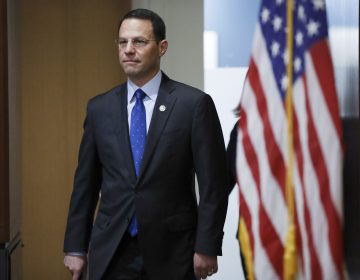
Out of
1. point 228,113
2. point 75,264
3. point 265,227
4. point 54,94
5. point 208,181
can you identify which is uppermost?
point 54,94

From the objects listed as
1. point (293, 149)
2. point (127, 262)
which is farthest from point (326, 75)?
point (127, 262)

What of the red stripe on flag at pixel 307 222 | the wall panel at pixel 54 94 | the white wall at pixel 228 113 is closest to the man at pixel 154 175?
the red stripe on flag at pixel 307 222

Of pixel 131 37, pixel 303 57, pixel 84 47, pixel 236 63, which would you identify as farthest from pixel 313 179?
pixel 84 47

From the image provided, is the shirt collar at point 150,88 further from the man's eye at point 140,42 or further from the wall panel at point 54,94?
the wall panel at point 54,94

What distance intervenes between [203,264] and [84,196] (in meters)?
0.59

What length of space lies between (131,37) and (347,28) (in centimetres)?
83

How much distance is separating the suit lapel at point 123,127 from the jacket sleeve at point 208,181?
256 millimetres

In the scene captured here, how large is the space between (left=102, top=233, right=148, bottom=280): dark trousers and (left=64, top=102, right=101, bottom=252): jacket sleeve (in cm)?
21

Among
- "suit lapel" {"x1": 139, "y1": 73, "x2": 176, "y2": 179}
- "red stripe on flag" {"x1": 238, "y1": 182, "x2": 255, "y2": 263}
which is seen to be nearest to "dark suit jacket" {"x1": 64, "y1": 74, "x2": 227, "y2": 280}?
"suit lapel" {"x1": 139, "y1": 73, "x2": 176, "y2": 179}

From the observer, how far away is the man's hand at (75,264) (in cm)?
293

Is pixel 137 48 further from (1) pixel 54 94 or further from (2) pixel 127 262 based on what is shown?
(1) pixel 54 94

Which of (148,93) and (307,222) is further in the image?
(148,93)

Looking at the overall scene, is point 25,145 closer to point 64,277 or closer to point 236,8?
point 64,277

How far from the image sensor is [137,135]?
2.85 metres
